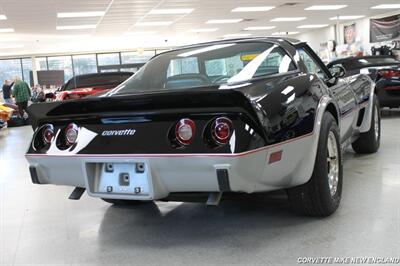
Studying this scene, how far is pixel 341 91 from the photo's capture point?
3.70 meters

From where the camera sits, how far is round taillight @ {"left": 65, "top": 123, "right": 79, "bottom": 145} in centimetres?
278

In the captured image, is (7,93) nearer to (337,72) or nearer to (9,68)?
(9,68)

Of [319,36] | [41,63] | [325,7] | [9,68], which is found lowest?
[9,68]

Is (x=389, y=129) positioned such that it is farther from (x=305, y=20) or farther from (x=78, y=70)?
(x=78, y=70)

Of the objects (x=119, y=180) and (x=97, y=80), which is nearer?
(x=119, y=180)

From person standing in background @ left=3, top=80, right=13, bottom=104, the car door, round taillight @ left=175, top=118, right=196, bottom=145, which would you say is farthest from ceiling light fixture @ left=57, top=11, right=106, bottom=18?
round taillight @ left=175, top=118, right=196, bottom=145

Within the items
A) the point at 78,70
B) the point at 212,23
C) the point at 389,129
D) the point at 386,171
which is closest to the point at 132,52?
the point at 78,70

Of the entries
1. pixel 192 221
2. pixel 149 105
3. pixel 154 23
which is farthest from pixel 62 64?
pixel 149 105

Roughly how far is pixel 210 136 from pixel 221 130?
0.22ft

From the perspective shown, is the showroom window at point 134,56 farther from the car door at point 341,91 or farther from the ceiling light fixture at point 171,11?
the car door at point 341,91

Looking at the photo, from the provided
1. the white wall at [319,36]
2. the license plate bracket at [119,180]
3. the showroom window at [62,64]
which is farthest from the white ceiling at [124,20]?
the license plate bracket at [119,180]

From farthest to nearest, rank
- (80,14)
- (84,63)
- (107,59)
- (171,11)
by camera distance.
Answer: (107,59)
(84,63)
(171,11)
(80,14)

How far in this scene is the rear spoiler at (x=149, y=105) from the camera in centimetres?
233

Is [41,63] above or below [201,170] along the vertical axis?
above
